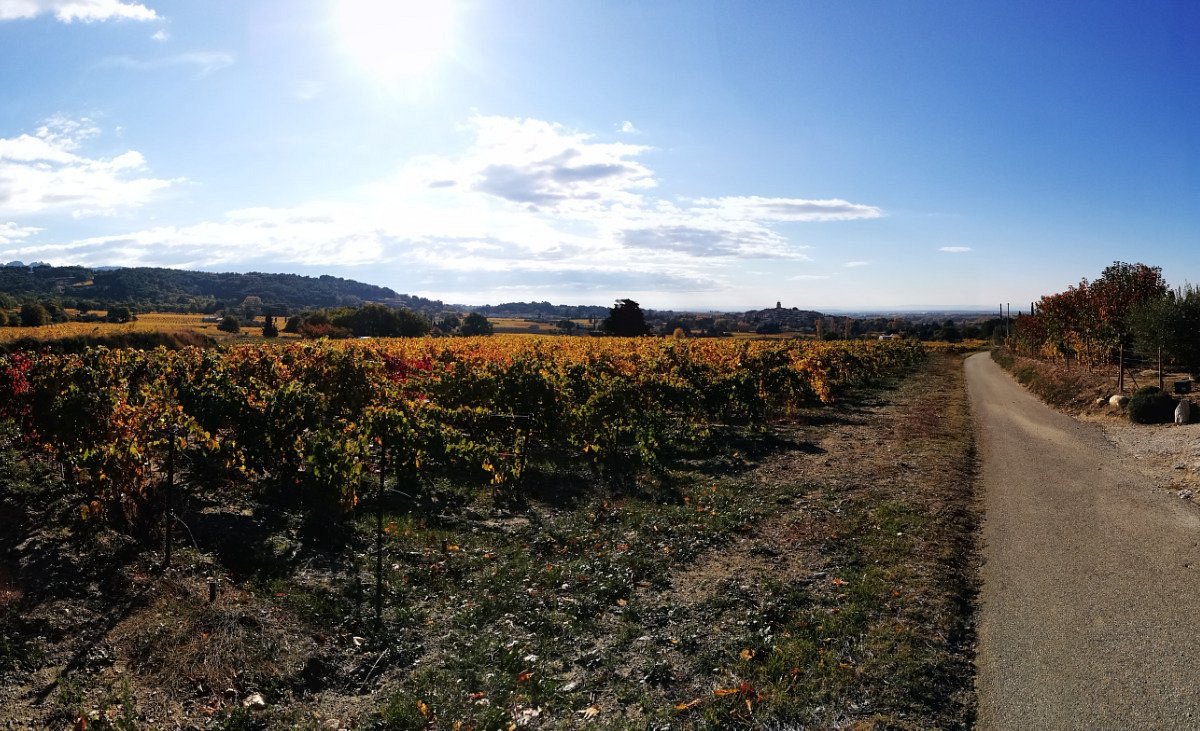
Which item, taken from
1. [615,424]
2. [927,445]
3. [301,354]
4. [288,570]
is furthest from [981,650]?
[301,354]

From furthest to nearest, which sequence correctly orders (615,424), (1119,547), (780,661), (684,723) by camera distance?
(615,424) < (1119,547) < (780,661) < (684,723)

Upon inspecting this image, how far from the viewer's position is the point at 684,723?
18.1 feet

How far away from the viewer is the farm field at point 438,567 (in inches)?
230

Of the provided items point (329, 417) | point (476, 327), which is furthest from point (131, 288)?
point (329, 417)

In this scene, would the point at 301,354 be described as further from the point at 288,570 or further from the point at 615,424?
the point at 288,570

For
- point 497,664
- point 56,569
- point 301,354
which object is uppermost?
point 301,354

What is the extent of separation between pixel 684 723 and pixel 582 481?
8.83 m

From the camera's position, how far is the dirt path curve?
5.66 m

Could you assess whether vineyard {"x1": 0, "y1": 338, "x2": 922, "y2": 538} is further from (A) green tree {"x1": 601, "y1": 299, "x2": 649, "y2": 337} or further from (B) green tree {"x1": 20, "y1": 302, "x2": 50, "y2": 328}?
(B) green tree {"x1": 20, "y1": 302, "x2": 50, "y2": 328}

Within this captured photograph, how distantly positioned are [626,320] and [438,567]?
6335 cm

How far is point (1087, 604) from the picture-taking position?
767cm

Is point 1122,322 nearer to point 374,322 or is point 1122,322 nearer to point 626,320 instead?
point 626,320

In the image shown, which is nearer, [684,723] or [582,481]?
[684,723]

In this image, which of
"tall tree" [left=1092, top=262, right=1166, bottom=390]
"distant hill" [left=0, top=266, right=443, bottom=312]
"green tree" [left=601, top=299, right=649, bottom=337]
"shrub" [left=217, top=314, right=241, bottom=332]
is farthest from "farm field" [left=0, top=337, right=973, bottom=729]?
"distant hill" [left=0, top=266, right=443, bottom=312]
